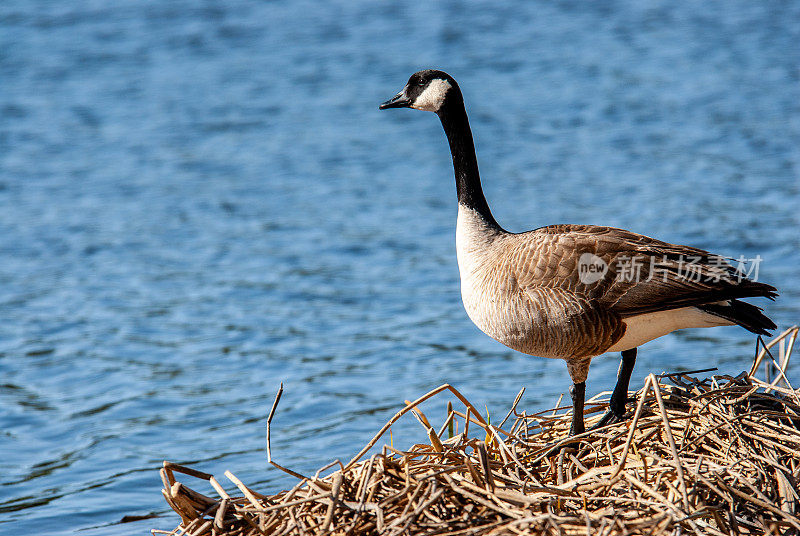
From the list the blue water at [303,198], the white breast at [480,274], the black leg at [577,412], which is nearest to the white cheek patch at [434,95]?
the white breast at [480,274]

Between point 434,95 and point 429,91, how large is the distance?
1.6 inches

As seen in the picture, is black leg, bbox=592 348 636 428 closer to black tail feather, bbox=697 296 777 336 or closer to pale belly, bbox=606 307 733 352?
pale belly, bbox=606 307 733 352

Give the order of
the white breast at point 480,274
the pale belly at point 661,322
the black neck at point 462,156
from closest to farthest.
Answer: the pale belly at point 661,322, the white breast at point 480,274, the black neck at point 462,156

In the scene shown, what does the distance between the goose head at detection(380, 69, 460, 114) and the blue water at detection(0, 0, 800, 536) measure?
2.35 m

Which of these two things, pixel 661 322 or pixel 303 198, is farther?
pixel 303 198

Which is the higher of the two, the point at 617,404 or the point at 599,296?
the point at 599,296

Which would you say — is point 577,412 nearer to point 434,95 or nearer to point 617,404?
point 617,404

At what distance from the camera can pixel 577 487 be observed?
3840 millimetres

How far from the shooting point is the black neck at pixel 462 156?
5.56 m

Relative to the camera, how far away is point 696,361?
8.06 metres

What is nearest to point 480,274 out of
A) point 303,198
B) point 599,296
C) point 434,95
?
point 599,296

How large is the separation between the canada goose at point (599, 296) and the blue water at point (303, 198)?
2.19 m

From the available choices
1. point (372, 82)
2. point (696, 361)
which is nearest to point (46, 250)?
point (372, 82)

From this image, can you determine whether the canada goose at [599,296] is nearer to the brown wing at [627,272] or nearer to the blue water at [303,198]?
the brown wing at [627,272]
